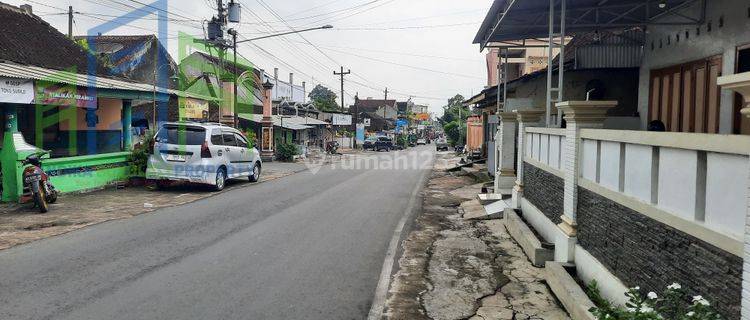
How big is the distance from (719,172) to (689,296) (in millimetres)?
908

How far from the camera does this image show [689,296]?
12.3ft

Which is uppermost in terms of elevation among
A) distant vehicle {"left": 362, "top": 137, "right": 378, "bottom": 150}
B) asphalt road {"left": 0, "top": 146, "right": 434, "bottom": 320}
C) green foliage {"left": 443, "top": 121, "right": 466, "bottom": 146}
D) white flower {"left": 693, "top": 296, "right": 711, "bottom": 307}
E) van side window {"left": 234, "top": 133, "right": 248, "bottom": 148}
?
green foliage {"left": 443, "top": 121, "right": 466, "bottom": 146}

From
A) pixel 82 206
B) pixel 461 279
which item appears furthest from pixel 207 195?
pixel 461 279

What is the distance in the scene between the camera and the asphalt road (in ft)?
17.4

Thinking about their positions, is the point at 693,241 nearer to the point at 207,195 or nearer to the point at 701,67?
the point at 701,67

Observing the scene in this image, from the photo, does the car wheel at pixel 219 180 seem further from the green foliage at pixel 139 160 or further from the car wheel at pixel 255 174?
the car wheel at pixel 255 174

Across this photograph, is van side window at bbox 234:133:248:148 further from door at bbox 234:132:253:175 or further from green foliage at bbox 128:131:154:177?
green foliage at bbox 128:131:154:177

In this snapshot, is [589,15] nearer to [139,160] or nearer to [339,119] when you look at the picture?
[139,160]

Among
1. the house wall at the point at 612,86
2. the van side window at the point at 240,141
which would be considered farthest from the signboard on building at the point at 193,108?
the house wall at the point at 612,86

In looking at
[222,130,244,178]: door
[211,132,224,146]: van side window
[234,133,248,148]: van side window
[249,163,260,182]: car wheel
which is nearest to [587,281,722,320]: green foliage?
[211,132,224,146]: van side window

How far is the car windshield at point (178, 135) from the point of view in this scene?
14406mm

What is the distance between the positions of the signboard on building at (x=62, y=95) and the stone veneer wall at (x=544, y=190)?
11.3 m

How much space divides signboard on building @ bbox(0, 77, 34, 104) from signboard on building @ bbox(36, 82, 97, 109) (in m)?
0.33

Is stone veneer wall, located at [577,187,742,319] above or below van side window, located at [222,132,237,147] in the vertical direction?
below
